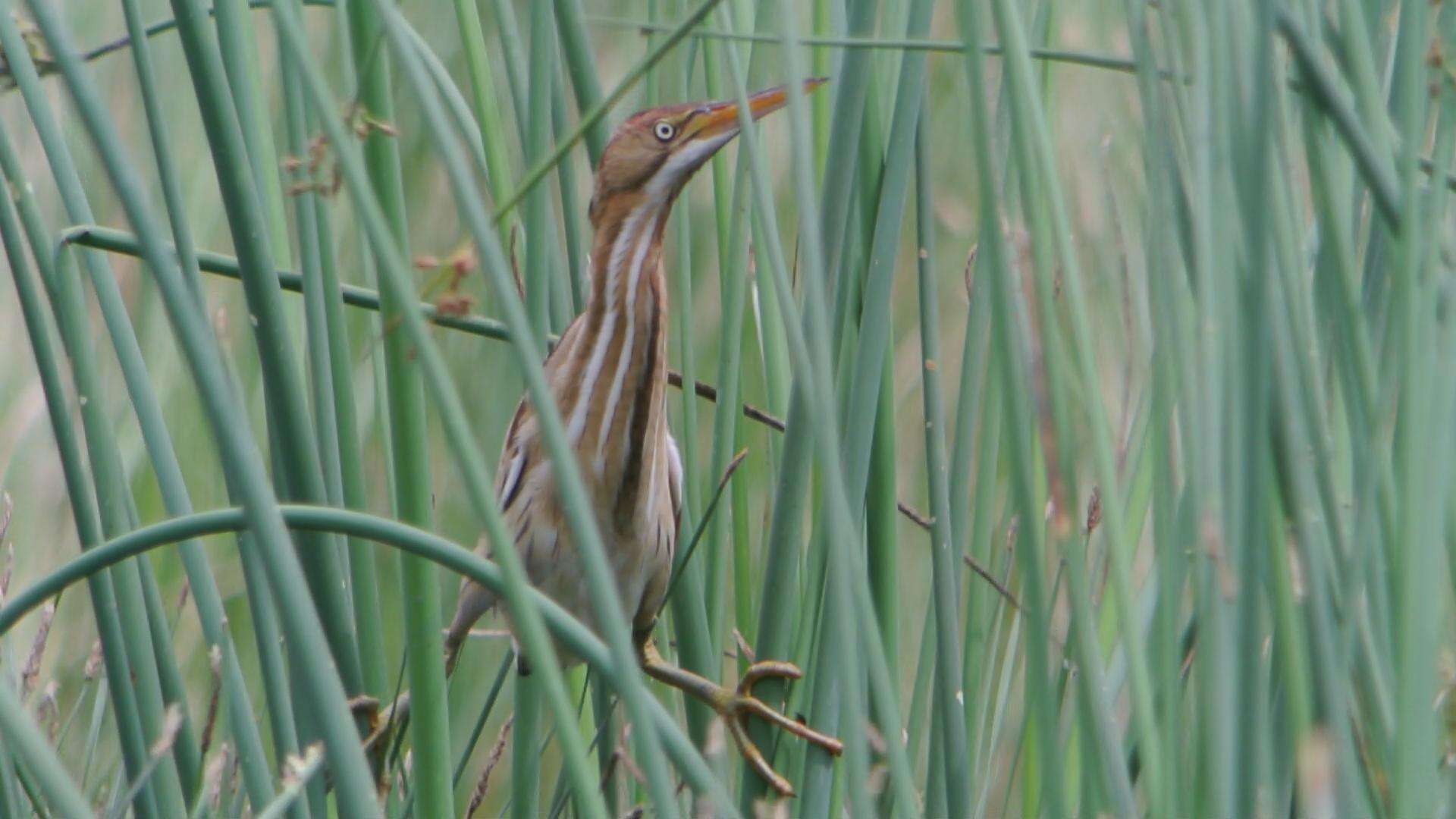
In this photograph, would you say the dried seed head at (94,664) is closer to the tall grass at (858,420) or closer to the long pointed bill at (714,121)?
the tall grass at (858,420)

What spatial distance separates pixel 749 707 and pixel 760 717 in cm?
1

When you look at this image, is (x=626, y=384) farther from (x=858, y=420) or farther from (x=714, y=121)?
(x=858, y=420)

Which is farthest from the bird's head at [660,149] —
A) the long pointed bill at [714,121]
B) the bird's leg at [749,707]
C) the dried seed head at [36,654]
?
the dried seed head at [36,654]

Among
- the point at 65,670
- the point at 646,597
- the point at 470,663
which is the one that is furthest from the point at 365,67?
the point at 65,670

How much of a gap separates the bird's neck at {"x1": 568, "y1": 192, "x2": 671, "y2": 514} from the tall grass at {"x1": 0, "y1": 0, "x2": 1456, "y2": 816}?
0.07 meters

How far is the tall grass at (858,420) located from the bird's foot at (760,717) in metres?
0.01

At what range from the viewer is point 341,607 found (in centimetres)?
80

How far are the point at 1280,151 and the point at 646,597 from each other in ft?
2.65

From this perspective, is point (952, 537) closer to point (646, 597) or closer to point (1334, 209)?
point (1334, 209)

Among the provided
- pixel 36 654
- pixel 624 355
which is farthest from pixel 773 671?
pixel 36 654

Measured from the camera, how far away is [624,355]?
47.2 inches

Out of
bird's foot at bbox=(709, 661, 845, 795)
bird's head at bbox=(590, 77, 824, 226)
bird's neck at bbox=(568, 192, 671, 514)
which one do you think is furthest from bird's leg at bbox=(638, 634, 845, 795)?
bird's head at bbox=(590, 77, 824, 226)

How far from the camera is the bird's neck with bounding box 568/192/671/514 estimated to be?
119 centimetres

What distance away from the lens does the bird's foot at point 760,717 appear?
847 millimetres
